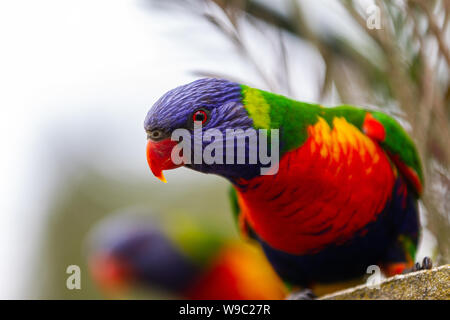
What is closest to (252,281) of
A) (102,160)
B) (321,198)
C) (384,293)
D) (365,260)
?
(365,260)

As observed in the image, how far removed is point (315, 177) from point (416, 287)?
0.45 metres

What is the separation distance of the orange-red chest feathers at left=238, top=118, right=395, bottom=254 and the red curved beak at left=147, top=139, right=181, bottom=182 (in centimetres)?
26

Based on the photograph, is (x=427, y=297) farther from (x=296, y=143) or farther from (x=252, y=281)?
(x=252, y=281)

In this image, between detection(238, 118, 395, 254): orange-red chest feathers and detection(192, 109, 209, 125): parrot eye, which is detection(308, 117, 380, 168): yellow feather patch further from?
detection(192, 109, 209, 125): parrot eye

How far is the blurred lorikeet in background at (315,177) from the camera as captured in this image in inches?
54.5

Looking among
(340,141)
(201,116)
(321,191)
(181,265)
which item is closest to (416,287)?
(321,191)

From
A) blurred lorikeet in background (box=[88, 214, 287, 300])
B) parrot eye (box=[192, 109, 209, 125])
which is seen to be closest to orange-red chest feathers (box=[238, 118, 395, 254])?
parrot eye (box=[192, 109, 209, 125])

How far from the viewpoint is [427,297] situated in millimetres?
1169

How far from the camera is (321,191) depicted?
1.54m

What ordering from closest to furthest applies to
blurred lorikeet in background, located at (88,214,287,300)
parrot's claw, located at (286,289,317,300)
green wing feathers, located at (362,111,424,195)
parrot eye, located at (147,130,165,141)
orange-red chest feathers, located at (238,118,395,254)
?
parrot eye, located at (147,130,165,141) → orange-red chest feathers, located at (238,118,395,254) → green wing feathers, located at (362,111,424,195) → parrot's claw, located at (286,289,317,300) → blurred lorikeet in background, located at (88,214,287,300)

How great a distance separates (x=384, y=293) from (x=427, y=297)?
0.12 m

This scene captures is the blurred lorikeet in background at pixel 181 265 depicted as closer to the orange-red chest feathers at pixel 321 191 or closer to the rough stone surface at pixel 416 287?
the orange-red chest feathers at pixel 321 191

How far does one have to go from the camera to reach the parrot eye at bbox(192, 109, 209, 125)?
1.35 meters

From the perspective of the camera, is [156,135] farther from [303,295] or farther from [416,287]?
[303,295]
